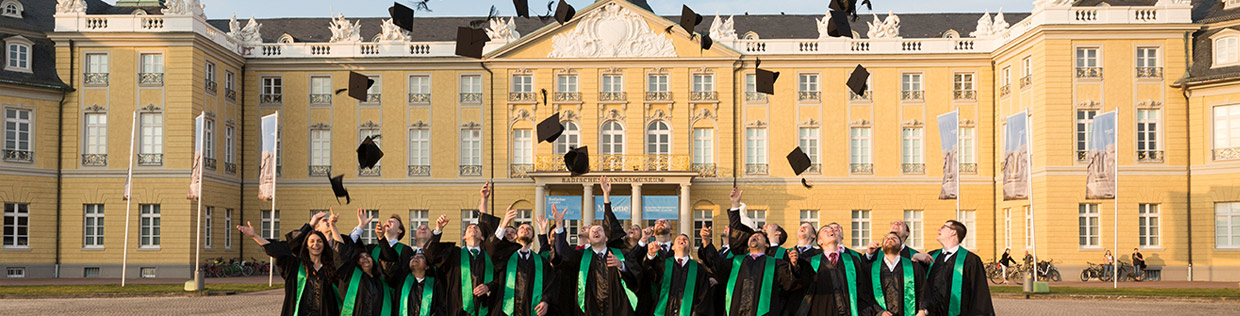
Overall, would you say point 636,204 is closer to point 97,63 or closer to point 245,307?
point 97,63

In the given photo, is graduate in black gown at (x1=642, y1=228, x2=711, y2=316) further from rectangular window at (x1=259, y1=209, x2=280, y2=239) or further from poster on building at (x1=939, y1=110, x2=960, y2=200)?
rectangular window at (x1=259, y1=209, x2=280, y2=239)

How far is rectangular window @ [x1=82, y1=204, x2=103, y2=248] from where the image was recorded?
41219 millimetres

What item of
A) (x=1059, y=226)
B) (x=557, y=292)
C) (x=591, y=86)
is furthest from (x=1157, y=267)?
(x=557, y=292)

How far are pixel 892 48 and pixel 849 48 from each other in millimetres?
1375

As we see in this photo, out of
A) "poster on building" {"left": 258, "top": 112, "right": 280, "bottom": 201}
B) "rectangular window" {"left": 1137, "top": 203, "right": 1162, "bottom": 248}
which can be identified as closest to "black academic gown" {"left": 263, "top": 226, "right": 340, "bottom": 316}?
"poster on building" {"left": 258, "top": 112, "right": 280, "bottom": 201}

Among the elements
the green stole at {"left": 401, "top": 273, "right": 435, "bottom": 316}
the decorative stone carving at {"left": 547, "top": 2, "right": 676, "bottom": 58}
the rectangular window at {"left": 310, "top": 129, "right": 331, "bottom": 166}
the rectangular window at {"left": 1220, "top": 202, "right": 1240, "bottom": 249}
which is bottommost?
the green stole at {"left": 401, "top": 273, "right": 435, "bottom": 316}

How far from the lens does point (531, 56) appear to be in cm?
4506

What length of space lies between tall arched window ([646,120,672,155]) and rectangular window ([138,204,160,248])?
15.4 metres

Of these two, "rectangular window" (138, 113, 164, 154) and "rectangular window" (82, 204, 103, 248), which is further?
"rectangular window" (138, 113, 164, 154)

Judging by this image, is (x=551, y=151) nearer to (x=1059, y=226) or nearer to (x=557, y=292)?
(x=1059, y=226)

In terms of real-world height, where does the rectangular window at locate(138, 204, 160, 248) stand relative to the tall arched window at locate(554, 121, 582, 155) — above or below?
below

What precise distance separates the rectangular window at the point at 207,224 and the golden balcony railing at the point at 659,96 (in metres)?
14.2

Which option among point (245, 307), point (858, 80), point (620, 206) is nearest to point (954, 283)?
point (858, 80)

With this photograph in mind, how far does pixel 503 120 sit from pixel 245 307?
21544 millimetres
